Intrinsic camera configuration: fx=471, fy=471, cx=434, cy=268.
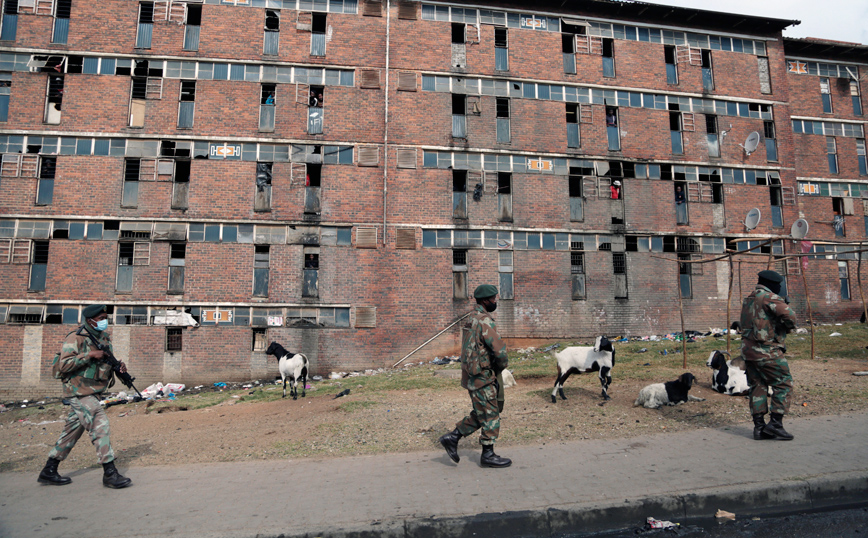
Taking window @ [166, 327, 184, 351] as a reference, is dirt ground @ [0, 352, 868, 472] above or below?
below

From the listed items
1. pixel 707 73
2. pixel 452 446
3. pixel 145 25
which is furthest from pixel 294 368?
pixel 707 73

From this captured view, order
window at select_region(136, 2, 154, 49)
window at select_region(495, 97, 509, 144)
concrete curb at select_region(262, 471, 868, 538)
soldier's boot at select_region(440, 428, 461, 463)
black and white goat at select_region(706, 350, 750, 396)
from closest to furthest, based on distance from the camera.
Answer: concrete curb at select_region(262, 471, 868, 538) → soldier's boot at select_region(440, 428, 461, 463) → black and white goat at select_region(706, 350, 750, 396) → window at select_region(136, 2, 154, 49) → window at select_region(495, 97, 509, 144)

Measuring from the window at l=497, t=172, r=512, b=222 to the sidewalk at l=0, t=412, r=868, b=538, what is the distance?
14.2m

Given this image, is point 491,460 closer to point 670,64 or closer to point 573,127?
point 573,127

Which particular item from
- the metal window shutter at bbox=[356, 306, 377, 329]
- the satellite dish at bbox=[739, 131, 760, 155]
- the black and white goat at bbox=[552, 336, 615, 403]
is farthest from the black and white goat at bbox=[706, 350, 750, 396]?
the satellite dish at bbox=[739, 131, 760, 155]

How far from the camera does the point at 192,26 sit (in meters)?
19.2

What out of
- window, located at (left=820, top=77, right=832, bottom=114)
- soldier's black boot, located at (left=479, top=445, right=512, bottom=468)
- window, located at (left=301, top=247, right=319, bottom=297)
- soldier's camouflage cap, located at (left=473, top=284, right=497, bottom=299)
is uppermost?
window, located at (left=820, top=77, right=832, bottom=114)

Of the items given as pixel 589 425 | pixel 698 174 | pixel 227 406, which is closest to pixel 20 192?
pixel 227 406

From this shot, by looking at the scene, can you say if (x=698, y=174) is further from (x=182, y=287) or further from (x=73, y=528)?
(x=73, y=528)

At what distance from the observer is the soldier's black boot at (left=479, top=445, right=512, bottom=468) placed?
18.5 feet

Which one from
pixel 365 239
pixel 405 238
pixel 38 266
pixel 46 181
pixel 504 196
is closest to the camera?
pixel 38 266

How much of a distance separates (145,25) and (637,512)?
76.3 feet

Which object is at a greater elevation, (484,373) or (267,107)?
(267,107)

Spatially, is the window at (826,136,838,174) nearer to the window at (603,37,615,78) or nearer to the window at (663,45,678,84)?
the window at (663,45,678,84)
